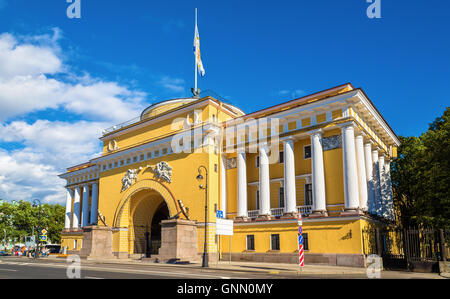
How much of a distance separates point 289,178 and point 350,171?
4.93 m

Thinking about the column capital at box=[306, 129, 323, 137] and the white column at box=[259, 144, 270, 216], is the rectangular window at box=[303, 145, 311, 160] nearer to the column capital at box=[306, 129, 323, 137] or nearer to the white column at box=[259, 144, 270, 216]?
the column capital at box=[306, 129, 323, 137]

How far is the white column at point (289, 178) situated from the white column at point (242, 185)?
3974 millimetres

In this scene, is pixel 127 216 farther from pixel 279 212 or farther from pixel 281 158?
pixel 281 158

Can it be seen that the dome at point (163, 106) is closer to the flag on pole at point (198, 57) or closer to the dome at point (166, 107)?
the dome at point (166, 107)

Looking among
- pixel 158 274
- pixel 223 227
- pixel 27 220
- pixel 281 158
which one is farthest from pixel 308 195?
pixel 27 220

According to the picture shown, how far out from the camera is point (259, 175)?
32562mm

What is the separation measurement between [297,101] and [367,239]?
469 inches

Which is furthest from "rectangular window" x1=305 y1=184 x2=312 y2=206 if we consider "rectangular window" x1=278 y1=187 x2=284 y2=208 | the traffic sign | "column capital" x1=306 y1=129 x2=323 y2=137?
the traffic sign

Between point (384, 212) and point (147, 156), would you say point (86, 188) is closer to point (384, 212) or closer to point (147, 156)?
point (147, 156)

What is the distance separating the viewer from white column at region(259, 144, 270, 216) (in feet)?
102

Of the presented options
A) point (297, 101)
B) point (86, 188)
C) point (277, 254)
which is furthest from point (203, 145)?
point (86, 188)

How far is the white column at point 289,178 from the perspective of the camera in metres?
29.6

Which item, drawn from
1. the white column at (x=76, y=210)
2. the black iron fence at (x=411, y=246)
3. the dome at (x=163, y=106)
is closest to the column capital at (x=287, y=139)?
the black iron fence at (x=411, y=246)

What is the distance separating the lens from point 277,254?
2917 centimetres
